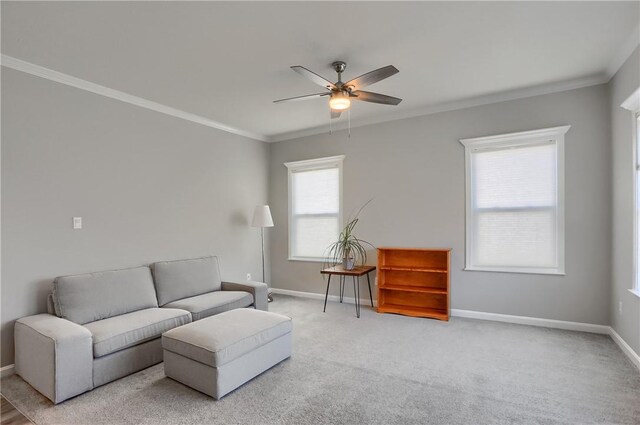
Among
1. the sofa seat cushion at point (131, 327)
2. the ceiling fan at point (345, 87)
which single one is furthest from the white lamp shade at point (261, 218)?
the ceiling fan at point (345, 87)

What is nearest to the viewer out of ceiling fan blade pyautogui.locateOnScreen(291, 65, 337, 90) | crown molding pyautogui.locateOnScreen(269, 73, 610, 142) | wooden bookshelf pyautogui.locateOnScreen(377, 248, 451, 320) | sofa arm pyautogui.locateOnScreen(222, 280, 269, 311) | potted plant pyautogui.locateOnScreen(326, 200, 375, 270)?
ceiling fan blade pyautogui.locateOnScreen(291, 65, 337, 90)

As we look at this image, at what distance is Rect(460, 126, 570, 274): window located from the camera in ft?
12.7

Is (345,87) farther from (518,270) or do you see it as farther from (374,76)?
(518,270)

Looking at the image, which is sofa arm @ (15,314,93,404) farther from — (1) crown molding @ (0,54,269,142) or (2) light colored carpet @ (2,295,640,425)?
(1) crown molding @ (0,54,269,142)

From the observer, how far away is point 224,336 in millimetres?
2617

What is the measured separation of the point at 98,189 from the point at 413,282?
155 inches

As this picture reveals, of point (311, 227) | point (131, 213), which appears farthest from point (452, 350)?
point (131, 213)

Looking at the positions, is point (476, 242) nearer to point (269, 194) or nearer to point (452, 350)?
point (452, 350)

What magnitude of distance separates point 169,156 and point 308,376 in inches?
123

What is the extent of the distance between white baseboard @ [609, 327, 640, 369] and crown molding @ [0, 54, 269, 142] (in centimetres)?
523

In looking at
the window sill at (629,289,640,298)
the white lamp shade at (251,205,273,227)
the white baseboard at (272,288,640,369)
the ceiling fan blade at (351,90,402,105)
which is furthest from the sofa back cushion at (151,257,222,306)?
the window sill at (629,289,640,298)

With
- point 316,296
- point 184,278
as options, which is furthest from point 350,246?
point 184,278

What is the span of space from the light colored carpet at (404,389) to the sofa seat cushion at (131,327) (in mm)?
291

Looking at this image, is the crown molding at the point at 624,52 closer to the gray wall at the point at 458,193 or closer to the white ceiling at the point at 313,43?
the white ceiling at the point at 313,43
